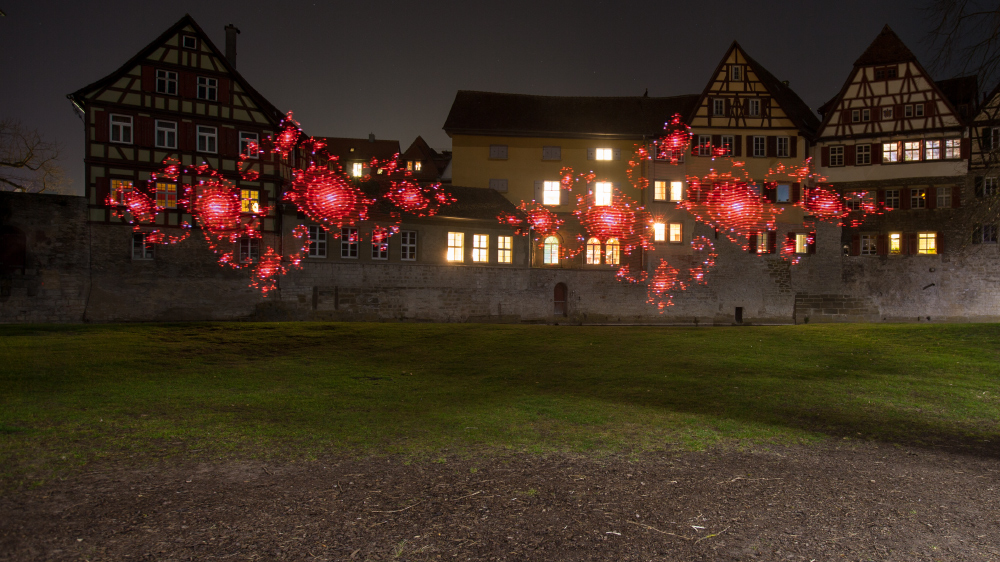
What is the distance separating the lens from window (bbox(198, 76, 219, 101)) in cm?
2559

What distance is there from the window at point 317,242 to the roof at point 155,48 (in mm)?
5298

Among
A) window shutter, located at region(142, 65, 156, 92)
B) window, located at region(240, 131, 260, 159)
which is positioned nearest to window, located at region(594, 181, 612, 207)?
window, located at region(240, 131, 260, 159)

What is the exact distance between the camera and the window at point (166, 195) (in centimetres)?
2459

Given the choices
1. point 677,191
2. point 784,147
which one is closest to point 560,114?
point 677,191

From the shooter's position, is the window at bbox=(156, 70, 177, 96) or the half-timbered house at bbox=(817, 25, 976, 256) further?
the half-timbered house at bbox=(817, 25, 976, 256)

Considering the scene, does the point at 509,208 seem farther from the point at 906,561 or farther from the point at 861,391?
the point at 906,561

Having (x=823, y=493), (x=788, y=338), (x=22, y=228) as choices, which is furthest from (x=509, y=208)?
(x=823, y=493)

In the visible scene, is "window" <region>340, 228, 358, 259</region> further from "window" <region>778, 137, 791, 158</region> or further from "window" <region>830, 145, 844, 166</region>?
"window" <region>830, 145, 844, 166</region>

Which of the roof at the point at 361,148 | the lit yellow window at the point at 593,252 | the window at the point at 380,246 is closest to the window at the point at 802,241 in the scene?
the lit yellow window at the point at 593,252

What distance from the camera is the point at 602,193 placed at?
34.6 meters

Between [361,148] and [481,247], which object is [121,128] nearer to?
[481,247]

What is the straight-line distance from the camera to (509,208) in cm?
3148

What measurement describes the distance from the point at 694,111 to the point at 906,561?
102 ft

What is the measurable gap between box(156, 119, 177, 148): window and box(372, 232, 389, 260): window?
29.9 feet
